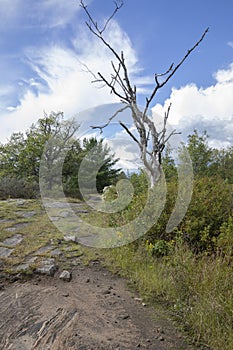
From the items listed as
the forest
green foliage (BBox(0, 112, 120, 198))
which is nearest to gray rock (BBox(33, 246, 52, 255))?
the forest

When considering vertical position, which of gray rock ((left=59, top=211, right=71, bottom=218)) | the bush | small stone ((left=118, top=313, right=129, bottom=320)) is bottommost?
small stone ((left=118, top=313, right=129, bottom=320))

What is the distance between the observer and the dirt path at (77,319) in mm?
1856

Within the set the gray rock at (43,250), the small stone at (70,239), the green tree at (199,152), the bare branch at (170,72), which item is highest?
the bare branch at (170,72)

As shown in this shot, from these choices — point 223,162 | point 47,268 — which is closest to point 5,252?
point 47,268

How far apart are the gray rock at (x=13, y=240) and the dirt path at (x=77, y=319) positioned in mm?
1242

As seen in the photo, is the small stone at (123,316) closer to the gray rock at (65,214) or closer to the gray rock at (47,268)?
the gray rock at (47,268)

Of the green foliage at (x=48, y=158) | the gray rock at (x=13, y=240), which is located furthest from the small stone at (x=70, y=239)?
the green foliage at (x=48, y=158)

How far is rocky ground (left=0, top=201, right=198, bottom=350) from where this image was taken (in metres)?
1.88

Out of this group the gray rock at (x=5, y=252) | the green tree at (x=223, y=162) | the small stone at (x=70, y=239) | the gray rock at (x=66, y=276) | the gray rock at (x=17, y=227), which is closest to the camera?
the gray rock at (x=66, y=276)

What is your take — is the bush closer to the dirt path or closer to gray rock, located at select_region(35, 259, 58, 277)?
gray rock, located at select_region(35, 259, 58, 277)

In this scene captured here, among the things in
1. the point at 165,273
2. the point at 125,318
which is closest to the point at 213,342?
the point at 125,318

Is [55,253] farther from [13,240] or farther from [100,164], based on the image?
[100,164]

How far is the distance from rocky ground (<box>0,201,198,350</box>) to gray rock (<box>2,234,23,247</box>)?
301 millimetres

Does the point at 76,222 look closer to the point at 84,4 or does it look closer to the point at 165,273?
the point at 165,273
